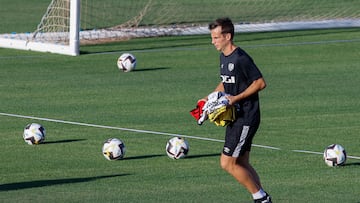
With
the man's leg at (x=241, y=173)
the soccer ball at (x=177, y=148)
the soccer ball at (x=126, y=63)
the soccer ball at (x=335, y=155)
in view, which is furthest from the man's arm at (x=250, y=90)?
the soccer ball at (x=126, y=63)

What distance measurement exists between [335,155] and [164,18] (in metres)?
17.1

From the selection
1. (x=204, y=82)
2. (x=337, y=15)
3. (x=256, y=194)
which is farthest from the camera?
(x=337, y=15)

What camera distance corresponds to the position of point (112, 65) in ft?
80.8

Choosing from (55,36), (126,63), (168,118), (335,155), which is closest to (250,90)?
(335,155)

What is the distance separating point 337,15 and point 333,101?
41.6 feet

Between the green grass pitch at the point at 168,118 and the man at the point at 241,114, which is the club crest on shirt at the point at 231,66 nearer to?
the man at the point at 241,114

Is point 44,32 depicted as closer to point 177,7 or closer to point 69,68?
point 69,68

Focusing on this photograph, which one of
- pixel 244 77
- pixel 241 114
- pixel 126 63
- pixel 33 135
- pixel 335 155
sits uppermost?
pixel 126 63

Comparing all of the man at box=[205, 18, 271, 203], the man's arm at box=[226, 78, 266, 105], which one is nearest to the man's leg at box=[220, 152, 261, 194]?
the man at box=[205, 18, 271, 203]

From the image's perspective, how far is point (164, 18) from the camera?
31.7 metres

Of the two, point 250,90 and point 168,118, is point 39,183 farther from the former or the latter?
point 168,118

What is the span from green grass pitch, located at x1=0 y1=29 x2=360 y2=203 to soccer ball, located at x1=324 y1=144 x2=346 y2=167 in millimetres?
130

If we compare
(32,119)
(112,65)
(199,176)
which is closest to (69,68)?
(112,65)

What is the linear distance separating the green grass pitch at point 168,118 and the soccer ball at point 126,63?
19cm
